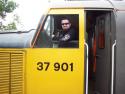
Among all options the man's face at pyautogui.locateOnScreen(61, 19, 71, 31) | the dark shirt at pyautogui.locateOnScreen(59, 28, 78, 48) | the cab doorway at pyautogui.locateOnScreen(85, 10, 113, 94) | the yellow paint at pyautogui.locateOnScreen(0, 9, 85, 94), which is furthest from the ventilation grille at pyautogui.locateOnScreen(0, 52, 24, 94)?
the cab doorway at pyautogui.locateOnScreen(85, 10, 113, 94)

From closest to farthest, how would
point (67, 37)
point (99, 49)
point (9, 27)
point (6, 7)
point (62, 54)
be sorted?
point (62, 54) → point (67, 37) → point (99, 49) → point (6, 7) → point (9, 27)

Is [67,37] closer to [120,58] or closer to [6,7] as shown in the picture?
[120,58]

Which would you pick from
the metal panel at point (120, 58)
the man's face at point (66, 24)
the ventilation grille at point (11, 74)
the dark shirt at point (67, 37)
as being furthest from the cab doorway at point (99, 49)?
the ventilation grille at point (11, 74)

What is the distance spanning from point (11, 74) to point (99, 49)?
6.16 feet

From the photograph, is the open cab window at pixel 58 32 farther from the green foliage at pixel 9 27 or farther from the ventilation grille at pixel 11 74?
the green foliage at pixel 9 27

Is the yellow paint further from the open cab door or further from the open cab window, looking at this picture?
the open cab window

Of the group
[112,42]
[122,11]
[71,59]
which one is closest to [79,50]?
[71,59]

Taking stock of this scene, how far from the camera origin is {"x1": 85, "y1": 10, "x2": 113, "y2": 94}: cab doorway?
7.40 m

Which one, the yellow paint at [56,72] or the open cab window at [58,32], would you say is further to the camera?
the open cab window at [58,32]

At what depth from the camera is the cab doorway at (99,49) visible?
7.40 meters

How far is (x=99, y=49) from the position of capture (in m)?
7.73

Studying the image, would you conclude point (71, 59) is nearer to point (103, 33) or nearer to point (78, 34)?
point (78, 34)

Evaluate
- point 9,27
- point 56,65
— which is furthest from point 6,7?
point 56,65

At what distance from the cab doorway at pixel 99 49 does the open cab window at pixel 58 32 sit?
1.08 ft
